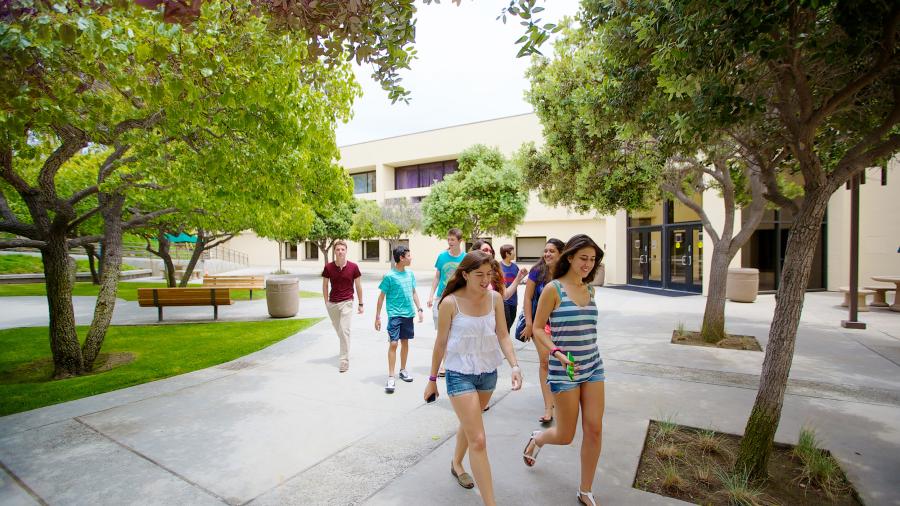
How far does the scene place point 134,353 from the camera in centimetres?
793

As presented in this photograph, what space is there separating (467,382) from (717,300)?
7.06m

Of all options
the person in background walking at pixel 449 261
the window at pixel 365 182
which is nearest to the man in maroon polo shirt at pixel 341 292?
the person in background walking at pixel 449 261

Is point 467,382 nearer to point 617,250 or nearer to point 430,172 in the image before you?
point 617,250

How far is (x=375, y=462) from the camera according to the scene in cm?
361

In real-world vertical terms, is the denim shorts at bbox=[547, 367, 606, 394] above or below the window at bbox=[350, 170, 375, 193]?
below

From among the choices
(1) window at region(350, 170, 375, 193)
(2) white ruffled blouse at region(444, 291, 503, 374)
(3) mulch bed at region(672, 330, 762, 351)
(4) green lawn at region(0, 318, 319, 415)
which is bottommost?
(4) green lawn at region(0, 318, 319, 415)

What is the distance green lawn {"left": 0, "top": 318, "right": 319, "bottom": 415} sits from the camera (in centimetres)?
584

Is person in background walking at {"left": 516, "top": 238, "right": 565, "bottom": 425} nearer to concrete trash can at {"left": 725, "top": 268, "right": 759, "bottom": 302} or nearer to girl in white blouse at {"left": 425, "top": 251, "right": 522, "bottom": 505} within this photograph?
girl in white blouse at {"left": 425, "top": 251, "right": 522, "bottom": 505}

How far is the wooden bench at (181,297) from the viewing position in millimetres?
11125

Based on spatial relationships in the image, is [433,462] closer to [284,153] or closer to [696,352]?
[284,153]

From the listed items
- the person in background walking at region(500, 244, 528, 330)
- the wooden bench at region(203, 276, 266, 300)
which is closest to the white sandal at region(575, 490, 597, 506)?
the person in background walking at region(500, 244, 528, 330)

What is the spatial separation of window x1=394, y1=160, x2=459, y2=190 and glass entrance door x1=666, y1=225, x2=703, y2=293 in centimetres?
2166

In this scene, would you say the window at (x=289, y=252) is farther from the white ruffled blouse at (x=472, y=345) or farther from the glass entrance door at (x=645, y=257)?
the white ruffled blouse at (x=472, y=345)

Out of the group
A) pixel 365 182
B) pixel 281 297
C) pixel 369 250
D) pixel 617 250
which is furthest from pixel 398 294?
pixel 365 182
